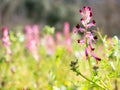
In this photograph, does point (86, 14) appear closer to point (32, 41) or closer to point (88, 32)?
point (88, 32)

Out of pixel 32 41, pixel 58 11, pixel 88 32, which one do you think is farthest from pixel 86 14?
pixel 58 11

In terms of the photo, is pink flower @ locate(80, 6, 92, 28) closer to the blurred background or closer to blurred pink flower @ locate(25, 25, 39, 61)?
blurred pink flower @ locate(25, 25, 39, 61)

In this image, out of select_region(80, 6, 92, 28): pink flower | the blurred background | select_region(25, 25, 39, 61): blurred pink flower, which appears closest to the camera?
select_region(80, 6, 92, 28): pink flower

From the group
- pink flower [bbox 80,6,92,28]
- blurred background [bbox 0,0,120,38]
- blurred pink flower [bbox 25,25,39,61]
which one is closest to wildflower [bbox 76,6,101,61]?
pink flower [bbox 80,6,92,28]

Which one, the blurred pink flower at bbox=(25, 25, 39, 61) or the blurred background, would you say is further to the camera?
the blurred background

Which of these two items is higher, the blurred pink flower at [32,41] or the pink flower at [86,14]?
the blurred pink flower at [32,41]

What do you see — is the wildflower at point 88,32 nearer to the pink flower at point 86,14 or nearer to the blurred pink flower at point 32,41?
the pink flower at point 86,14

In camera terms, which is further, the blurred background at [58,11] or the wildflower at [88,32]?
the blurred background at [58,11]

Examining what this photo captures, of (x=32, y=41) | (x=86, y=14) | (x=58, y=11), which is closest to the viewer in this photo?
(x=86, y=14)

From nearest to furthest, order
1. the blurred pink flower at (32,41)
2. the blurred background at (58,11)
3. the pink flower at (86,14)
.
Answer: the pink flower at (86,14)
the blurred pink flower at (32,41)
the blurred background at (58,11)

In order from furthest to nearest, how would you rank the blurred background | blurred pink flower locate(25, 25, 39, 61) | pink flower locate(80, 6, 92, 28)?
1. the blurred background
2. blurred pink flower locate(25, 25, 39, 61)
3. pink flower locate(80, 6, 92, 28)

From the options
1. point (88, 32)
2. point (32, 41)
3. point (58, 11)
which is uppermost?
point (58, 11)

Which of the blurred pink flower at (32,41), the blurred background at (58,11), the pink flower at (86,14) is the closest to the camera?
the pink flower at (86,14)

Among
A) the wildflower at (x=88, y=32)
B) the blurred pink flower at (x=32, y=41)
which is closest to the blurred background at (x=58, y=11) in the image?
the blurred pink flower at (x=32, y=41)
